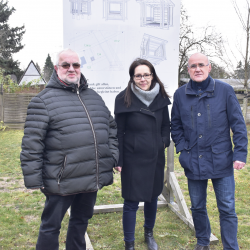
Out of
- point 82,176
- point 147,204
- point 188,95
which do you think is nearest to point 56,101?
point 82,176

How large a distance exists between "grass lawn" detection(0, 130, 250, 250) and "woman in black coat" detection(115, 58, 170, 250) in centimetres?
54

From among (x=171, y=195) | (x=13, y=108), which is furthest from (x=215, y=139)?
(x=13, y=108)

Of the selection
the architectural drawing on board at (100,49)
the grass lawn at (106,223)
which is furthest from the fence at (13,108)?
the architectural drawing on board at (100,49)

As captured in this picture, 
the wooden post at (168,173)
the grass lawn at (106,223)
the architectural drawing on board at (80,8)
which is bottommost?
the grass lawn at (106,223)

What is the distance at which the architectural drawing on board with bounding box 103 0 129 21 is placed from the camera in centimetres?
299

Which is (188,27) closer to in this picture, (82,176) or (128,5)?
(128,5)

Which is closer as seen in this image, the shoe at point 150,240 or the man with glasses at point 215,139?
the man with glasses at point 215,139

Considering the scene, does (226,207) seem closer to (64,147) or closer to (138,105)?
(138,105)

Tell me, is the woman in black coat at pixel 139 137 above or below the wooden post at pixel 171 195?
above

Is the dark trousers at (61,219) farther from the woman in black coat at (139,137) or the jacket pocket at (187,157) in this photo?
the jacket pocket at (187,157)

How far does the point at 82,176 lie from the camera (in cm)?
206

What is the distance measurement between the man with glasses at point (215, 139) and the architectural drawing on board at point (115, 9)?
1.09 metres

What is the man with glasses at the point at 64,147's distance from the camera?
6.37ft

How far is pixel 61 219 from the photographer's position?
83.2 inches
